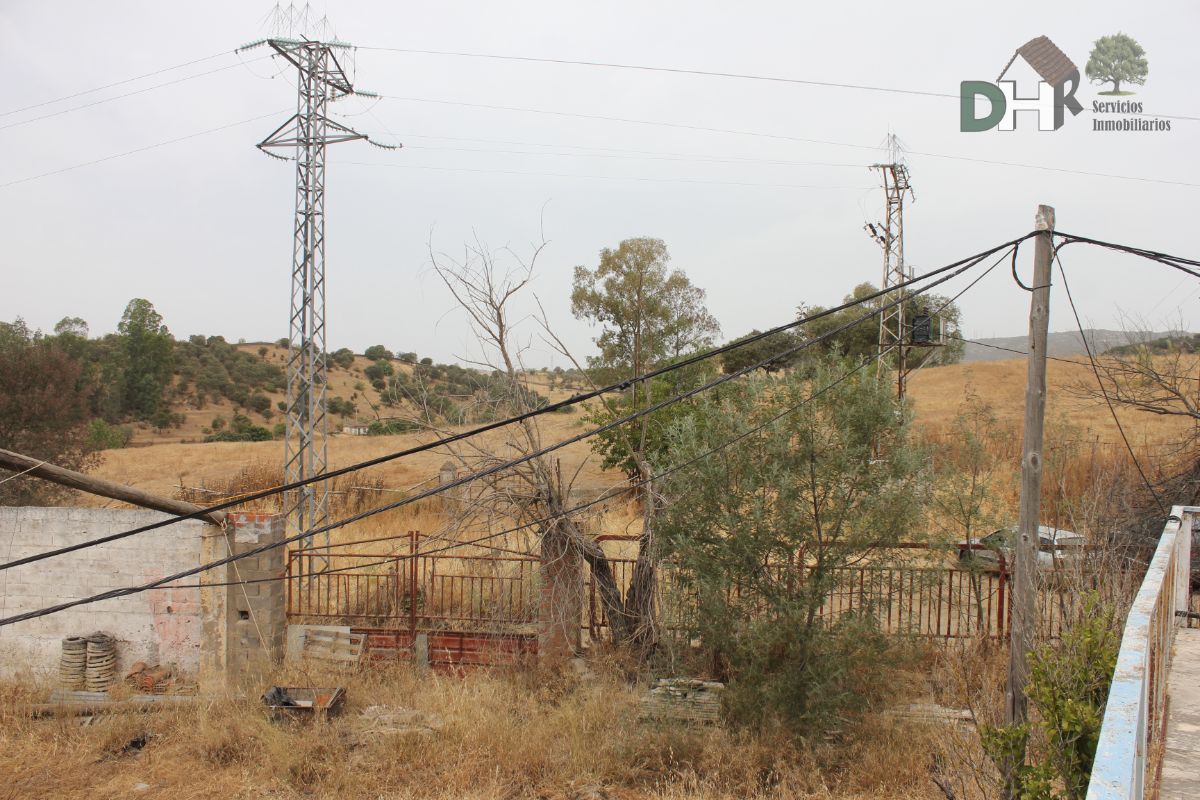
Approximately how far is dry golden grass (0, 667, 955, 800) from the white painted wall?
132 cm

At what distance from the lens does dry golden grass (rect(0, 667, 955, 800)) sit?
7.64 m

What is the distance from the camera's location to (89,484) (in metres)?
7.50

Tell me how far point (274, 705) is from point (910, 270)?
1866 cm

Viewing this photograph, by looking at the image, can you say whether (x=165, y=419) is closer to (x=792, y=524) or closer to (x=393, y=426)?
(x=393, y=426)

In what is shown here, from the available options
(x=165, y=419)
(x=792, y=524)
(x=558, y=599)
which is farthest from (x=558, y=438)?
(x=165, y=419)

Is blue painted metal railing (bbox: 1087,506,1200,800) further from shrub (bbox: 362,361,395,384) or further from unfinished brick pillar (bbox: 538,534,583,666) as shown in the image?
shrub (bbox: 362,361,395,384)

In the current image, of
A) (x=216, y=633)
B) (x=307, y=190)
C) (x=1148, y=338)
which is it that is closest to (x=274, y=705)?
(x=216, y=633)

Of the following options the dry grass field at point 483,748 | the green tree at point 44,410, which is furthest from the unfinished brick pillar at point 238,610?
the green tree at point 44,410

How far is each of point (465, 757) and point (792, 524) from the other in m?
4.17

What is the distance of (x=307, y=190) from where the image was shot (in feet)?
49.2

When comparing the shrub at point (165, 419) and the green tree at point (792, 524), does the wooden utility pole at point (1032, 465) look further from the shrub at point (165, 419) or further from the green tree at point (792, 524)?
the shrub at point (165, 419)

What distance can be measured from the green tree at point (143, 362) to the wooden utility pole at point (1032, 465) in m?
53.0

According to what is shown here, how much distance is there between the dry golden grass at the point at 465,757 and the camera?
7637mm

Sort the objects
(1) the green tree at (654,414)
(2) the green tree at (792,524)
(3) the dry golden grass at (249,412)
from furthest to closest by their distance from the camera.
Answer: (3) the dry golden grass at (249,412) < (1) the green tree at (654,414) < (2) the green tree at (792,524)
